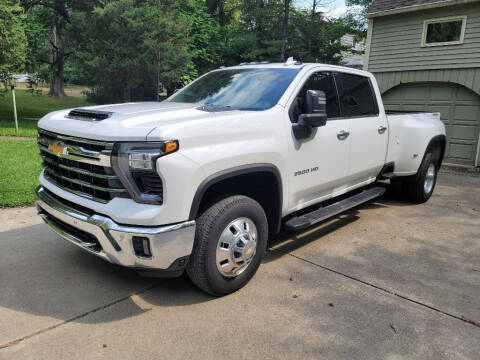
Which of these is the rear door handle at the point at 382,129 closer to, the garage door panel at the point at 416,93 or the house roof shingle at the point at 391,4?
the garage door panel at the point at 416,93

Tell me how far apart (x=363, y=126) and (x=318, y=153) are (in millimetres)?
1108

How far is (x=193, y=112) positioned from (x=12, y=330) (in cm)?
210

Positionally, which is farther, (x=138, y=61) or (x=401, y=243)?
(x=138, y=61)

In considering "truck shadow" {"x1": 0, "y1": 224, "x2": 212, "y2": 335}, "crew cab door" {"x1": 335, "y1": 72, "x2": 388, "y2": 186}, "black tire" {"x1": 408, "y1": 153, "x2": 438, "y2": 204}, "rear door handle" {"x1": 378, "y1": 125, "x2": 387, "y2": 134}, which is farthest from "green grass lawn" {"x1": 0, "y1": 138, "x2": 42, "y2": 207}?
"black tire" {"x1": 408, "y1": 153, "x2": 438, "y2": 204}

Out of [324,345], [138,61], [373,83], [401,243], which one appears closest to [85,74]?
[138,61]

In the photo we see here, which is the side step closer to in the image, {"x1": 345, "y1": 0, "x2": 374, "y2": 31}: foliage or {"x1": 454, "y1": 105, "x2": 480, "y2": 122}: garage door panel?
{"x1": 454, "y1": 105, "x2": 480, "y2": 122}: garage door panel

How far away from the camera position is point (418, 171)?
19.9ft

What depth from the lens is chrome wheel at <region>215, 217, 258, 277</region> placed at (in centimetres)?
310

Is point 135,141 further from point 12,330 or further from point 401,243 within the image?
point 401,243

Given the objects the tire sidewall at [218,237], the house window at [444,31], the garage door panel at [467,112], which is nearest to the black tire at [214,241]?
the tire sidewall at [218,237]

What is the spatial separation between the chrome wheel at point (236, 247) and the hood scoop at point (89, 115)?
1307 millimetres

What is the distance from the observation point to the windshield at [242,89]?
3.74m

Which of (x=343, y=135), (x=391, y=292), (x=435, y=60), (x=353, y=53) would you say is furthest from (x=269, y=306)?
(x=353, y=53)

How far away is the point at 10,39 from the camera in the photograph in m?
12.9
